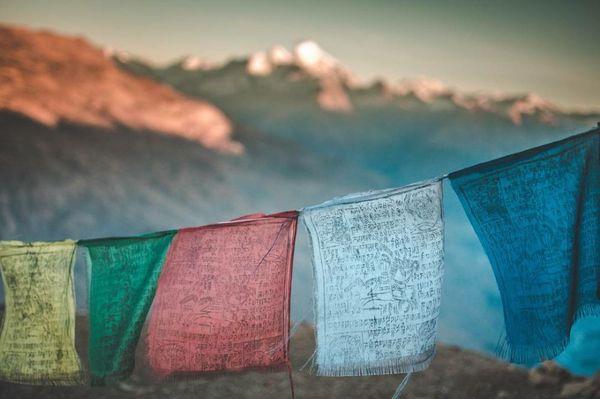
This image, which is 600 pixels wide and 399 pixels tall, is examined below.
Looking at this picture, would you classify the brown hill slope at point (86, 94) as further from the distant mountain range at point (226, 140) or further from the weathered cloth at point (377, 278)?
the weathered cloth at point (377, 278)

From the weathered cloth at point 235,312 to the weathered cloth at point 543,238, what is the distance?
1.03 m

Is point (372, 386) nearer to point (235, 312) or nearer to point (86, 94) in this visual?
point (235, 312)

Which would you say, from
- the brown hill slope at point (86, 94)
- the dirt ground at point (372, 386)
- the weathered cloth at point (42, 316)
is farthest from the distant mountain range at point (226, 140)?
the weathered cloth at point (42, 316)

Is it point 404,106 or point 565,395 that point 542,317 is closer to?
point 565,395

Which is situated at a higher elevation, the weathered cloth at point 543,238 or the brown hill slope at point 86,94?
the brown hill slope at point 86,94

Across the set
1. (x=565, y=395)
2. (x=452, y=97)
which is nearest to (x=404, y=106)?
(x=452, y=97)

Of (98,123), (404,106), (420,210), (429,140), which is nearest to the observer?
(420,210)

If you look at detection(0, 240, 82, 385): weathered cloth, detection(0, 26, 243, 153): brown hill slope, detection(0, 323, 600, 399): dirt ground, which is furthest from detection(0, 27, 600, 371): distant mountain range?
detection(0, 240, 82, 385): weathered cloth

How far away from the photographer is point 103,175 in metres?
9.39

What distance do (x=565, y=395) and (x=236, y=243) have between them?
3.05m

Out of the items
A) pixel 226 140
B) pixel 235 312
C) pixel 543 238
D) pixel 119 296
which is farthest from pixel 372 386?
pixel 226 140

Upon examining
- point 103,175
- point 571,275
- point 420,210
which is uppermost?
point 103,175

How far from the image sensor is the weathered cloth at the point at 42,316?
2.98 m

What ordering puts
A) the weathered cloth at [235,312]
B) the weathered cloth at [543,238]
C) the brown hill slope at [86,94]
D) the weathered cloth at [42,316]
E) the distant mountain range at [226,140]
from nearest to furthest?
the weathered cloth at [543,238], the weathered cloth at [235,312], the weathered cloth at [42,316], the distant mountain range at [226,140], the brown hill slope at [86,94]
